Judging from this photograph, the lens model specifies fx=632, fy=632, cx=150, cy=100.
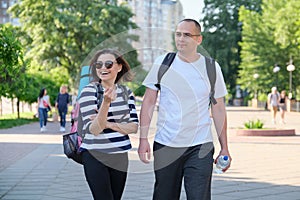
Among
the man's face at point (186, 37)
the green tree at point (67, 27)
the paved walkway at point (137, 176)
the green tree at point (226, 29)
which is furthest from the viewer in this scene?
the green tree at point (226, 29)

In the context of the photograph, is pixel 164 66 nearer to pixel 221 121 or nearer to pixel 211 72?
pixel 211 72

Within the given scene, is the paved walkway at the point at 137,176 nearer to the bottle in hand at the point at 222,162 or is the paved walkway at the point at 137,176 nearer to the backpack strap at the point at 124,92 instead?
the backpack strap at the point at 124,92

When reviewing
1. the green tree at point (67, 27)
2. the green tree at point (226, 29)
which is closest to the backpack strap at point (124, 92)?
the green tree at point (67, 27)

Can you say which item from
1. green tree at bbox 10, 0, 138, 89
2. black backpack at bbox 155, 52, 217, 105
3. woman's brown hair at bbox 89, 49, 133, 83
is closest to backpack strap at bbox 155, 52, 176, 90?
black backpack at bbox 155, 52, 217, 105

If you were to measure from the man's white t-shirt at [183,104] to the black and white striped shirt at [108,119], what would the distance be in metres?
0.27

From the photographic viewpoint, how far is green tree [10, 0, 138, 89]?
46.6 m

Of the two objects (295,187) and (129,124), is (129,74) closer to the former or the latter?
(129,124)

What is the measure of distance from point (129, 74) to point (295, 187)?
14.1ft

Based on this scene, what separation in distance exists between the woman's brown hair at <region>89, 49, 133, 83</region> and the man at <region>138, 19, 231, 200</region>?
168mm

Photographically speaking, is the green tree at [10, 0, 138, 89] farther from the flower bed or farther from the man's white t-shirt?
the man's white t-shirt

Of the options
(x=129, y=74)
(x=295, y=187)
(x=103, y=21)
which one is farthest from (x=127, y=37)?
(x=103, y=21)

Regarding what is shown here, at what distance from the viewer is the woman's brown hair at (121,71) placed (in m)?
4.87

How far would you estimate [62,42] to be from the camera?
48.1 meters

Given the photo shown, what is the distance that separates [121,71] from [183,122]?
0.64m
